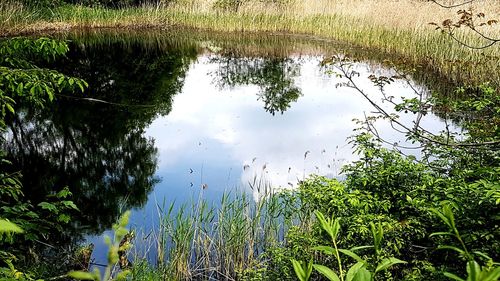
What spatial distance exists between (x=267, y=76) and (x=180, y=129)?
185 inches

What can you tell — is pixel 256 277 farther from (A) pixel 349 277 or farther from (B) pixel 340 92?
(B) pixel 340 92

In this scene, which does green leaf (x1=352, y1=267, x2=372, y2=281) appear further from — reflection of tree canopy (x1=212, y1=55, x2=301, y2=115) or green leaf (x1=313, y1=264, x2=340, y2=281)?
reflection of tree canopy (x1=212, y1=55, x2=301, y2=115)

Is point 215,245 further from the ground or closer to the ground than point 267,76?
closer to the ground

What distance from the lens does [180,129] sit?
30.7 feet

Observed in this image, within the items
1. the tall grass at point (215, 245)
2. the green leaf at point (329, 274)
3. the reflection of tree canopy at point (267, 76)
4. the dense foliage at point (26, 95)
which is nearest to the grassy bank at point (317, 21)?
the reflection of tree canopy at point (267, 76)

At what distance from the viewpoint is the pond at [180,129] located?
6523 mm


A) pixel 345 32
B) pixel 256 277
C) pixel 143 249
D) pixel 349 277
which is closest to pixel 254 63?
pixel 345 32

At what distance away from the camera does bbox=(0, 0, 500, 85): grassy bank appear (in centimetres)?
1188

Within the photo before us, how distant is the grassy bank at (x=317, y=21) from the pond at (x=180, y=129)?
0.79m

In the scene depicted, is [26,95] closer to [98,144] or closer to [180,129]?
[98,144]

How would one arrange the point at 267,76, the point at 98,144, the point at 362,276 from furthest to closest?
the point at 267,76 < the point at 98,144 < the point at 362,276

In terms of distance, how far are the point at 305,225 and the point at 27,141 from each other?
595 cm

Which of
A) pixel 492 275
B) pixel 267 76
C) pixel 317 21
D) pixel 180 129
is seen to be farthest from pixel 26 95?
pixel 317 21

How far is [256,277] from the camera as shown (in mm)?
3523
